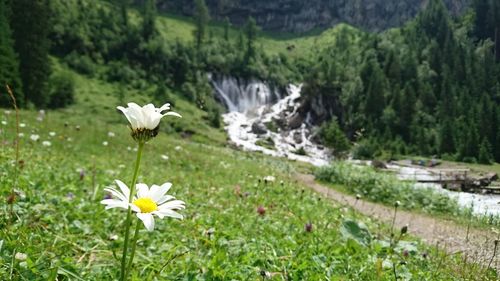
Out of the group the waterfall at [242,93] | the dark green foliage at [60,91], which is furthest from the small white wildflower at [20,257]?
the waterfall at [242,93]

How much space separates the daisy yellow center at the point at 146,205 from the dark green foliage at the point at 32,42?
6378cm

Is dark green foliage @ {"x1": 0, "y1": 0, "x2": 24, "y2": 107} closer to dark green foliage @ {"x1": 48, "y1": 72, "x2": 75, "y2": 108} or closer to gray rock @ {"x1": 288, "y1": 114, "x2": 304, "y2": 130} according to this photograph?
dark green foliage @ {"x1": 48, "y1": 72, "x2": 75, "y2": 108}

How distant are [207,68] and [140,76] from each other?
24.2 metres

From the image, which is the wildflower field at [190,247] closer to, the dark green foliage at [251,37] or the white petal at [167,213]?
the white petal at [167,213]

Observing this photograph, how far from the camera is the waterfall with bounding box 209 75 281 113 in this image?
13525 cm

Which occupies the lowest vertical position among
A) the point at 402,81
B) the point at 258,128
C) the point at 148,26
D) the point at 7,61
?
the point at 258,128

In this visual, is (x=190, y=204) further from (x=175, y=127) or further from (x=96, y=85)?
(x=96, y=85)

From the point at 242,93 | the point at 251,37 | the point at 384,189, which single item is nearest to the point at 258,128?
the point at 242,93

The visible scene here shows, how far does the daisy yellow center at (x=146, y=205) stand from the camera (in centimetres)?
196

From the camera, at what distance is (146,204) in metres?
1.98

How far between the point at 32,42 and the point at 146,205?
66.3 metres

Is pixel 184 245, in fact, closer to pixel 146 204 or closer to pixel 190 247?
pixel 190 247

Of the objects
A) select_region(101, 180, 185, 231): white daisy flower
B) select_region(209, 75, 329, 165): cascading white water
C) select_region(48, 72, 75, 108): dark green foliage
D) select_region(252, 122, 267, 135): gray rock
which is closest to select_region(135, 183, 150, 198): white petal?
select_region(101, 180, 185, 231): white daisy flower

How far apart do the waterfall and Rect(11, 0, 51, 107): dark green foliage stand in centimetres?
7138
